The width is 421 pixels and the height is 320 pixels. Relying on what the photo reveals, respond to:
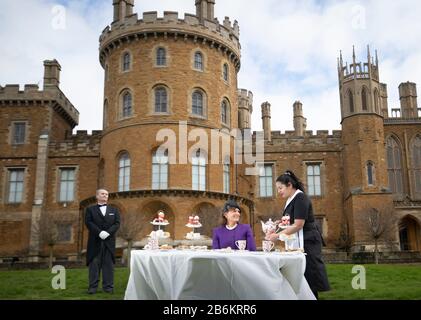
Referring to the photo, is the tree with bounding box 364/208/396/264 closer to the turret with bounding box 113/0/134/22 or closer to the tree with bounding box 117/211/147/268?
the tree with bounding box 117/211/147/268

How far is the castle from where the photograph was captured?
30500 millimetres

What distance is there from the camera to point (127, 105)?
31984 mm

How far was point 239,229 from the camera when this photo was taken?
26.2ft

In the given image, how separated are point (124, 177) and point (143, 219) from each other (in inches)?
155

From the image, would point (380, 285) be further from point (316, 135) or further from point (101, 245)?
point (316, 135)

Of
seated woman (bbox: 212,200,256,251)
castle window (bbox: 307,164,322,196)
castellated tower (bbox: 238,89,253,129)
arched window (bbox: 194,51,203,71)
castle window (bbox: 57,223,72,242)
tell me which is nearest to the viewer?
seated woman (bbox: 212,200,256,251)

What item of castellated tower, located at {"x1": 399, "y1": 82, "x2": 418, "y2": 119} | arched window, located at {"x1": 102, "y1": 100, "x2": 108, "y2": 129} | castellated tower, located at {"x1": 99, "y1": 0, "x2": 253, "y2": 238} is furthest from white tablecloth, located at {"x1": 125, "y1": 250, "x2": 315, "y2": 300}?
castellated tower, located at {"x1": 399, "y1": 82, "x2": 418, "y2": 119}

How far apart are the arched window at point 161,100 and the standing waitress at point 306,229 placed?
79.5 ft

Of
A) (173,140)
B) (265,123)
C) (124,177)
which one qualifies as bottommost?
(124,177)

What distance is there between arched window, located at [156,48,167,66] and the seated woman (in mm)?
24439

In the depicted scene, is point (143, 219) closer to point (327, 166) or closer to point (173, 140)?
point (173, 140)

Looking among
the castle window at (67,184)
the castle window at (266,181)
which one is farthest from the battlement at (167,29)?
the castle window at (67,184)

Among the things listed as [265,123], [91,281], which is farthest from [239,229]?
[265,123]
